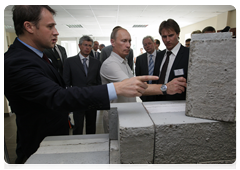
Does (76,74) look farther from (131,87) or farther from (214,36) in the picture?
(214,36)

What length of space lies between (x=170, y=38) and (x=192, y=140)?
136cm

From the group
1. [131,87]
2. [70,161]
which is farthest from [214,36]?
[70,161]

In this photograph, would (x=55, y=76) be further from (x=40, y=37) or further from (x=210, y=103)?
(x=210, y=103)

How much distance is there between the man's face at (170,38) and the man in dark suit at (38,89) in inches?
44.0

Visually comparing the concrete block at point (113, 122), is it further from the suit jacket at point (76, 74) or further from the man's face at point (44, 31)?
the suit jacket at point (76, 74)

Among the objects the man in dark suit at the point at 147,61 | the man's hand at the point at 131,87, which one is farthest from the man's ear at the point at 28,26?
the man in dark suit at the point at 147,61

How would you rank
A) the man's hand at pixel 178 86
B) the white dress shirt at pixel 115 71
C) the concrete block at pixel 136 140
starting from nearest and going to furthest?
the concrete block at pixel 136 140
the man's hand at pixel 178 86
the white dress shirt at pixel 115 71

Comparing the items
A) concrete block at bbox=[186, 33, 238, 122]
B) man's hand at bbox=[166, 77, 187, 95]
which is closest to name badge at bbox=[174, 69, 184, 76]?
man's hand at bbox=[166, 77, 187, 95]

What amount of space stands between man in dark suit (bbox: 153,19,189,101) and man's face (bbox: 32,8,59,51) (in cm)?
95

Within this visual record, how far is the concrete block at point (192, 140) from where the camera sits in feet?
2.51

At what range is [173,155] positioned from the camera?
0.80 m

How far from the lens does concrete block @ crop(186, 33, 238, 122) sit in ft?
2.41

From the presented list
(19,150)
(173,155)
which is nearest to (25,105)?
(19,150)

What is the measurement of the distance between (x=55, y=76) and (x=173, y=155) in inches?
35.0
